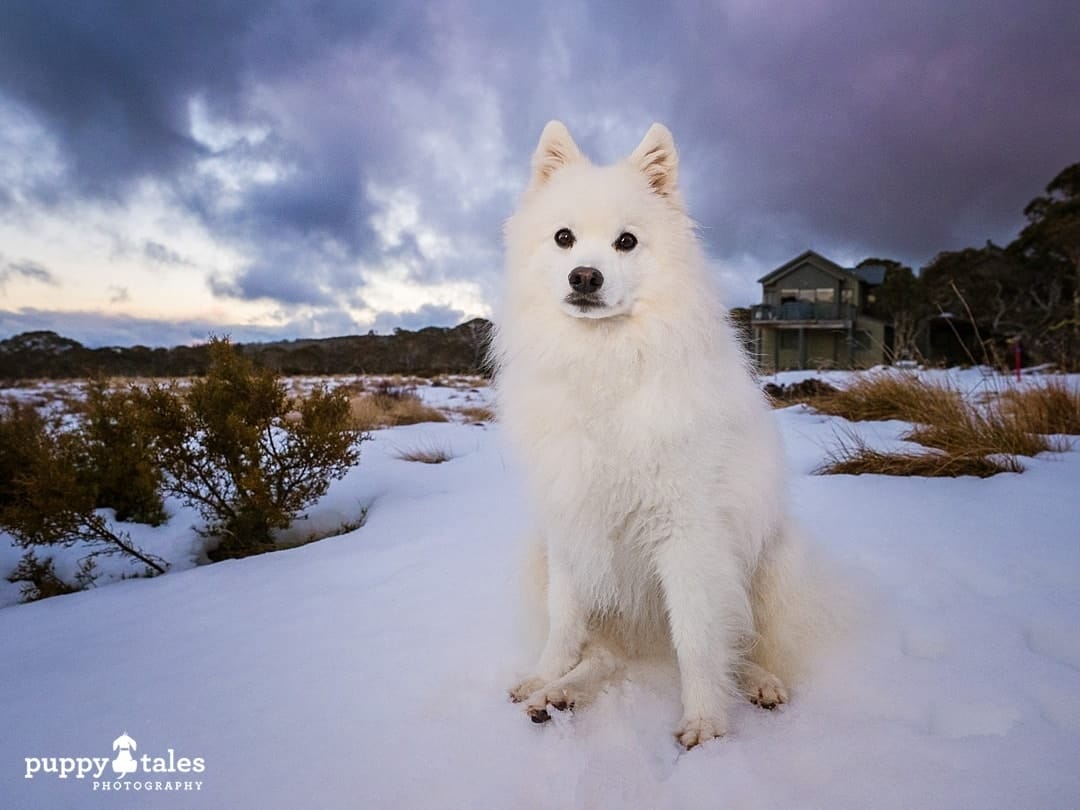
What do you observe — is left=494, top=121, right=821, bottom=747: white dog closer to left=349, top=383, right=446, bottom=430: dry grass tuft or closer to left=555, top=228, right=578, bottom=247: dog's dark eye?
left=555, top=228, right=578, bottom=247: dog's dark eye

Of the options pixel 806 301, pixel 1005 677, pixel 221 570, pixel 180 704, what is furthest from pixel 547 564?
pixel 806 301

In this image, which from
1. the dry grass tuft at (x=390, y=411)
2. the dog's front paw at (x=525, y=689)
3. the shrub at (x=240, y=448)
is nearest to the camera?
the dog's front paw at (x=525, y=689)

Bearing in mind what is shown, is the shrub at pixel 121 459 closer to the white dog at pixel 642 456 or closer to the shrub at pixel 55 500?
the shrub at pixel 55 500

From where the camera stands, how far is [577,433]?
1819 millimetres

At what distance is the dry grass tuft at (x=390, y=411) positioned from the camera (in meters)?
8.47

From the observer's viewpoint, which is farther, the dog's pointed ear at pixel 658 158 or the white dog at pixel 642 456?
the dog's pointed ear at pixel 658 158

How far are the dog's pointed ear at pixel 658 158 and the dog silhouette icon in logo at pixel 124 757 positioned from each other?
2.59 metres

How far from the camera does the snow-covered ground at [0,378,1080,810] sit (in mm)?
1463

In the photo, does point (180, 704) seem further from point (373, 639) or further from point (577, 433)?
point (577, 433)

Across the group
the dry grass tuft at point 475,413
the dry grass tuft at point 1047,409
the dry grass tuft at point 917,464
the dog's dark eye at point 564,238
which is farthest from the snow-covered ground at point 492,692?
the dry grass tuft at point 475,413

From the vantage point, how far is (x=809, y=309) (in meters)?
26.2

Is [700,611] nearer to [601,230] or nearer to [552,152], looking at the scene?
[601,230]

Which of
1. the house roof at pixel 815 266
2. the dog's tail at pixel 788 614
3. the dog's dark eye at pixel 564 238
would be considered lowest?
the dog's tail at pixel 788 614

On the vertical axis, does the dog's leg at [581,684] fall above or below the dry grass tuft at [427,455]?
below
